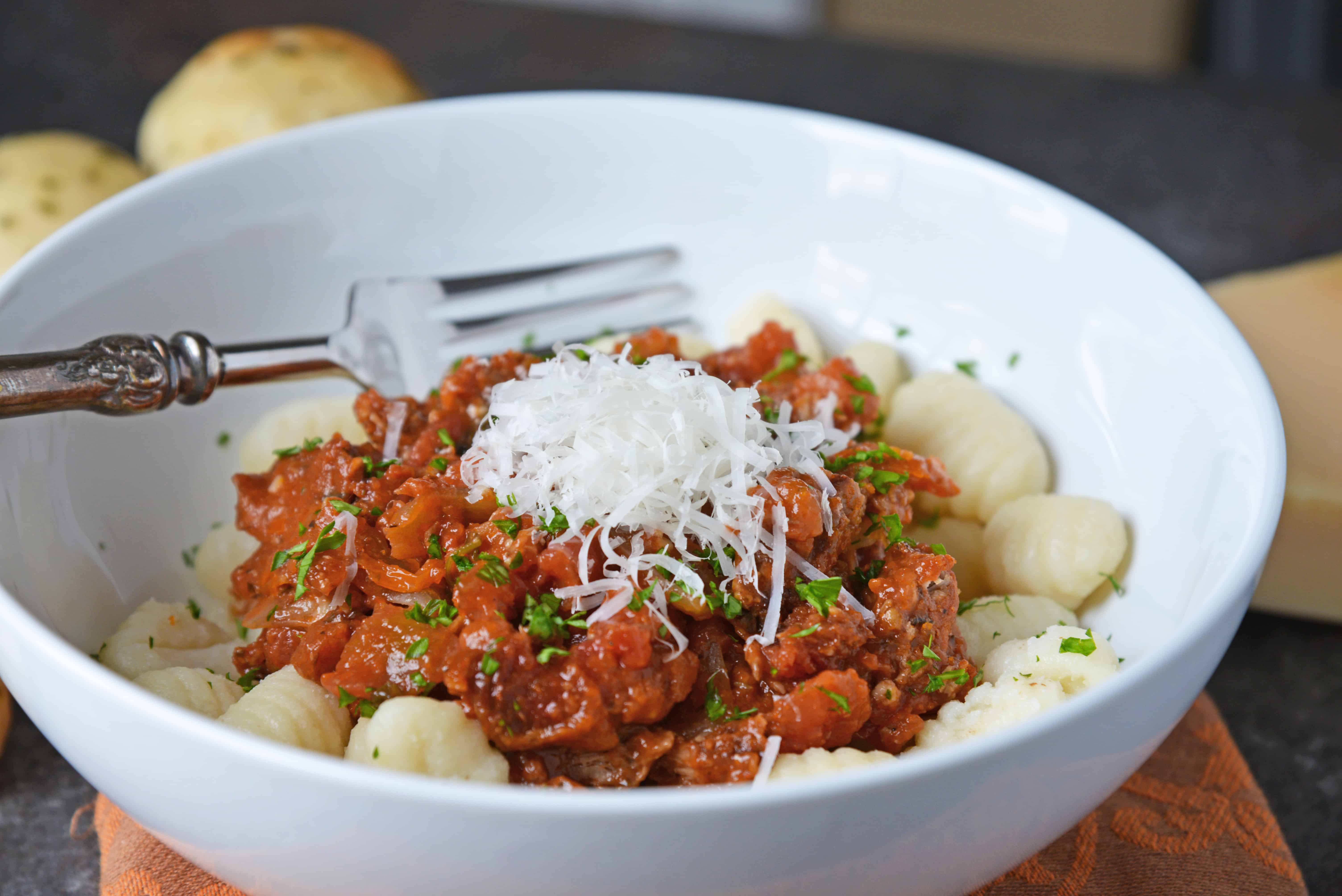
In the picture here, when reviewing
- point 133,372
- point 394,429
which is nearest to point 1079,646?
point 394,429

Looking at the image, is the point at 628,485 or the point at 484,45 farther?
the point at 484,45

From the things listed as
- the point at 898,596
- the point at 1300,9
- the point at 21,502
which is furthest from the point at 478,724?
the point at 1300,9

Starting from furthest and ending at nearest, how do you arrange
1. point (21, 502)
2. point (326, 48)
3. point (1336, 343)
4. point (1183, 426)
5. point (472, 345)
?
point (326, 48)
point (1336, 343)
point (472, 345)
point (1183, 426)
point (21, 502)

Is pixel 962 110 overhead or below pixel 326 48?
below

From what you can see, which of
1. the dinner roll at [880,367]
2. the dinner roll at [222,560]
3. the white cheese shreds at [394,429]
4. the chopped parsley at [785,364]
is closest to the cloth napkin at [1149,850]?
the dinner roll at [222,560]

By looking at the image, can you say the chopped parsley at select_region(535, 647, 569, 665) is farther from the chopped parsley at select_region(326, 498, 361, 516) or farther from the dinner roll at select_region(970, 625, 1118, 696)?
the dinner roll at select_region(970, 625, 1118, 696)

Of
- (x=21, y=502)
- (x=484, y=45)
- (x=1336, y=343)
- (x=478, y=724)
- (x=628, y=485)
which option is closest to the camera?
(x=478, y=724)

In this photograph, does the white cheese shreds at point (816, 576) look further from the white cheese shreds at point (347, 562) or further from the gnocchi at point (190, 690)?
the gnocchi at point (190, 690)

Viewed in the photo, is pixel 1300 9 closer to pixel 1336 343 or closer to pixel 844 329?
pixel 1336 343
